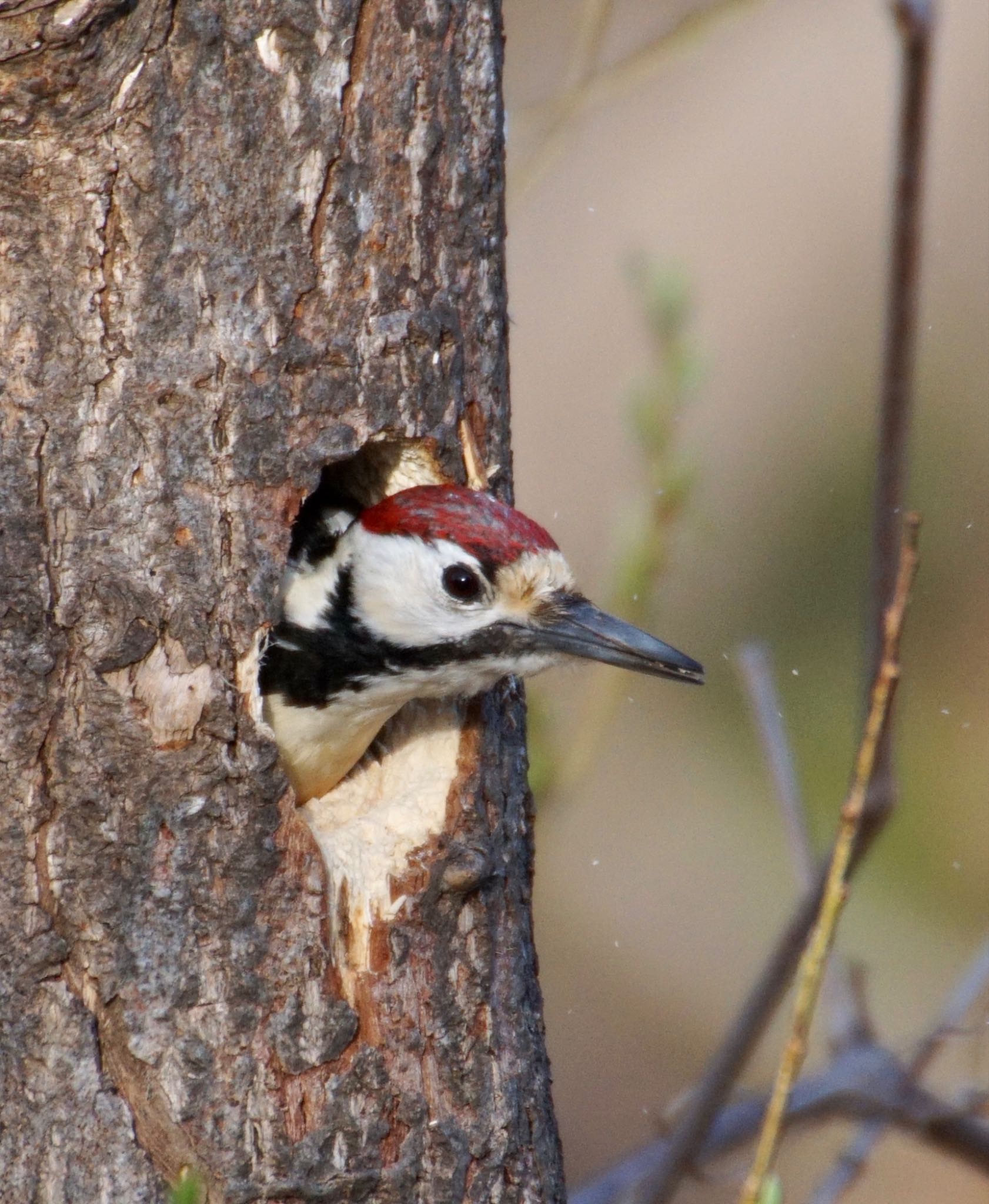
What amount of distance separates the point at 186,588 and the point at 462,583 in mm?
545

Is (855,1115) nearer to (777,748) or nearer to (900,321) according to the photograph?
(777,748)

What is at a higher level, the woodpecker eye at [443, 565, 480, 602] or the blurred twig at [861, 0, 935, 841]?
the blurred twig at [861, 0, 935, 841]

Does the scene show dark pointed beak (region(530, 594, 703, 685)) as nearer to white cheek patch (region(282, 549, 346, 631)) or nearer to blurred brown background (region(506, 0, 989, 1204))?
white cheek patch (region(282, 549, 346, 631))

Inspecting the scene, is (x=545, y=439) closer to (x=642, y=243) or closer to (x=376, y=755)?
(x=642, y=243)

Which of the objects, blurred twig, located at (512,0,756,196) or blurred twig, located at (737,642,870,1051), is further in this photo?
blurred twig, located at (512,0,756,196)

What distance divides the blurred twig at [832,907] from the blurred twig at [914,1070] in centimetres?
139

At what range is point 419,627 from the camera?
276 cm

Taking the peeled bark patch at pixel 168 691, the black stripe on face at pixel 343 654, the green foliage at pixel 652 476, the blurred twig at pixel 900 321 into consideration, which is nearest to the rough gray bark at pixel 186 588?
the peeled bark patch at pixel 168 691

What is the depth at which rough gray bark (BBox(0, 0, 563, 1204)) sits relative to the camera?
231cm

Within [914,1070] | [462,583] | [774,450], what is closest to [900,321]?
[462,583]

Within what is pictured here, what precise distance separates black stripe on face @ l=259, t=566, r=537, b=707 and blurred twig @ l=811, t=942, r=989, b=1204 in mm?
1353

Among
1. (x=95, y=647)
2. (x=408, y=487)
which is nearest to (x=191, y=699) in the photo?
(x=95, y=647)

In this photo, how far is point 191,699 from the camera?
2.36m

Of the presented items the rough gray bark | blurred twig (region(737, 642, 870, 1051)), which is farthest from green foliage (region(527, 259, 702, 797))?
the rough gray bark
